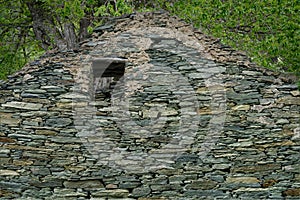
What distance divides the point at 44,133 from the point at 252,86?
293 cm

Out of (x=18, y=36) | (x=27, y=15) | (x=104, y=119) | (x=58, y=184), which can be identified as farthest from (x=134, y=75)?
(x=18, y=36)

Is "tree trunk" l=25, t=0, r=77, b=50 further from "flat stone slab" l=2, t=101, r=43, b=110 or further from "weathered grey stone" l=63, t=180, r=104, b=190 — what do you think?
"weathered grey stone" l=63, t=180, r=104, b=190

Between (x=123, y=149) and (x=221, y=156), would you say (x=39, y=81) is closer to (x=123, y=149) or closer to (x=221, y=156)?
(x=123, y=149)

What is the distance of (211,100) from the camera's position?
20.8 feet

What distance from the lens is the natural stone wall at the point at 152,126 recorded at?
594 cm

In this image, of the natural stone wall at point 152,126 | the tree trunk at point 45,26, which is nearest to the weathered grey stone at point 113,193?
the natural stone wall at point 152,126

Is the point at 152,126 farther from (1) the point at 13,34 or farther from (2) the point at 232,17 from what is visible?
(1) the point at 13,34

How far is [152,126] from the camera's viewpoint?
6.27 metres

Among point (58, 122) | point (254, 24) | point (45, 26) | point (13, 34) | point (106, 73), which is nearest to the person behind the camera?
point (58, 122)

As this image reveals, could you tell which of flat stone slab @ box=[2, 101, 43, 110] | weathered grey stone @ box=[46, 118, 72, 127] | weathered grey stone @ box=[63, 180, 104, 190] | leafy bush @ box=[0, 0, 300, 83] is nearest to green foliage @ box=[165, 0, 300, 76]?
leafy bush @ box=[0, 0, 300, 83]

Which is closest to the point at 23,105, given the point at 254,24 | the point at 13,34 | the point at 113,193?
the point at 113,193

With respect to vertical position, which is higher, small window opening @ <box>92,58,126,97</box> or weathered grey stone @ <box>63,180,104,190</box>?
small window opening @ <box>92,58,126,97</box>

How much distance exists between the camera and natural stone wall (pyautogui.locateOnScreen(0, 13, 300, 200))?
594 centimetres

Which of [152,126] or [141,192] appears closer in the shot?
[141,192]
